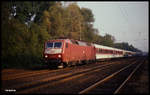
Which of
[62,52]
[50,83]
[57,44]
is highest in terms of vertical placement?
[57,44]

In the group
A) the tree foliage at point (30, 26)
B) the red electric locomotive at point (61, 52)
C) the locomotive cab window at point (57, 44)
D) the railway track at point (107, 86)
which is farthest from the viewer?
the tree foliage at point (30, 26)

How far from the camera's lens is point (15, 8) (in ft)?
71.2

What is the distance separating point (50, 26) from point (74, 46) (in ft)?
47.4

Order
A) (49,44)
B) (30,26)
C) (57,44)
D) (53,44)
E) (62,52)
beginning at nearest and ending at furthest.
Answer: (62,52) → (57,44) → (53,44) → (49,44) → (30,26)

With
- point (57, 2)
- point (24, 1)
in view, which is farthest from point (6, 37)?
point (57, 2)

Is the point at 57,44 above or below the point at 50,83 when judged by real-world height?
above

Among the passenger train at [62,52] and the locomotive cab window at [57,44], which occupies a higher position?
the locomotive cab window at [57,44]

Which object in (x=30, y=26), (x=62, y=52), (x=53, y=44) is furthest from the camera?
(x=30, y=26)

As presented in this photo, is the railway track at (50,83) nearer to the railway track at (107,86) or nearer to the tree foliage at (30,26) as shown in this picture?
the railway track at (107,86)

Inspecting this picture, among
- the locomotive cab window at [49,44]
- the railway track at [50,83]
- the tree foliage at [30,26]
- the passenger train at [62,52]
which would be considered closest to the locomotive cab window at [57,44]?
the passenger train at [62,52]

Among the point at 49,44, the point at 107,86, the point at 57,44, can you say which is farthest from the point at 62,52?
the point at 107,86

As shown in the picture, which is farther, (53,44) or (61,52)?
(53,44)

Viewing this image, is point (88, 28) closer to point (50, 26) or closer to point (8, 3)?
point (50, 26)

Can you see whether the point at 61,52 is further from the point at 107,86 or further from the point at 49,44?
the point at 107,86
